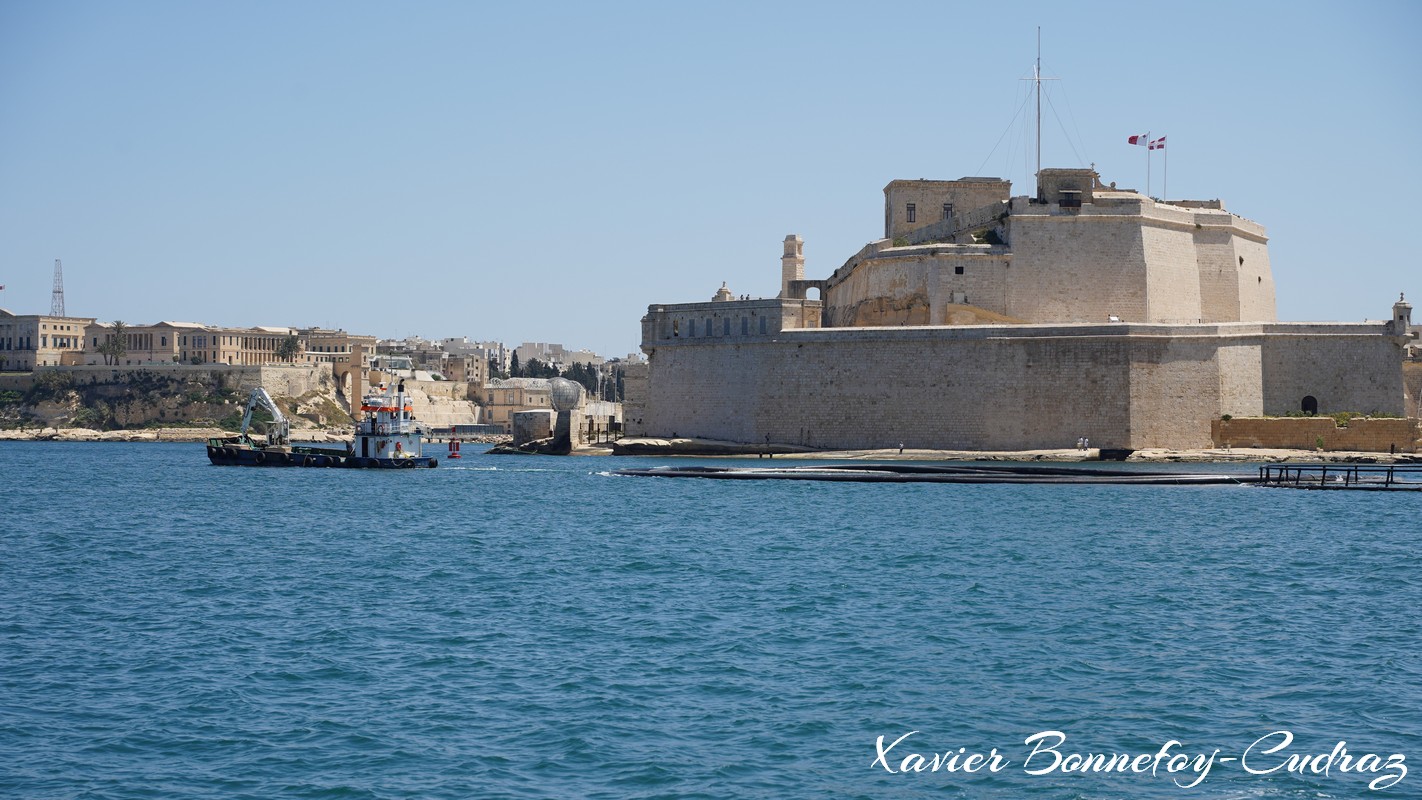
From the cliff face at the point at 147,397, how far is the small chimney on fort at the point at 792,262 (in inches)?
1415

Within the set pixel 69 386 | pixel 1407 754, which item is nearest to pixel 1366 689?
pixel 1407 754

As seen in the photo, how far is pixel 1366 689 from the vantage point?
11.3 metres

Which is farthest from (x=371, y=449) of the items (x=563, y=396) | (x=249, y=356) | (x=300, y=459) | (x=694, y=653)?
(x=249, y=356)

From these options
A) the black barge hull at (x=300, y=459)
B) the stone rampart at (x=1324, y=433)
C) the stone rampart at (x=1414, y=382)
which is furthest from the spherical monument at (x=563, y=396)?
the stone rampart at (x=1414, y=382)

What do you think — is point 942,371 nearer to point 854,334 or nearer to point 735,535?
point 854,334

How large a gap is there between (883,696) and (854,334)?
100ft

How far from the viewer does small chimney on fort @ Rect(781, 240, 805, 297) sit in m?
54.5

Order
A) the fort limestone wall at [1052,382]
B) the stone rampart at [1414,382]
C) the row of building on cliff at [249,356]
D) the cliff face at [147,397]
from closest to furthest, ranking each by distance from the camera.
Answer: the fort limestone wall at [1052,382], the stone rampart at [1414,382], the cliff face at [147,397], the row of building on cliff at [249,356]

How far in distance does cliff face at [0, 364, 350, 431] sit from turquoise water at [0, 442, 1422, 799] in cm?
5813

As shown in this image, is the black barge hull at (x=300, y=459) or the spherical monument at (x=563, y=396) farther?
the spherical monument at (x=563, y=396)

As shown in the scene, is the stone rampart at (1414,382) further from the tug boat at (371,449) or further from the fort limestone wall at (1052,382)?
the tug boat at (371,449)

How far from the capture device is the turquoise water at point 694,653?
9188 millimetres

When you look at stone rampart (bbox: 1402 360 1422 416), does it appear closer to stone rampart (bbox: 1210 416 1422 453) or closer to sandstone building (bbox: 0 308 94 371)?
stone rampart (bbox: 1210 416 1422 453)

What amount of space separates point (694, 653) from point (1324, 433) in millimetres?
29825
